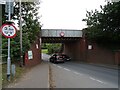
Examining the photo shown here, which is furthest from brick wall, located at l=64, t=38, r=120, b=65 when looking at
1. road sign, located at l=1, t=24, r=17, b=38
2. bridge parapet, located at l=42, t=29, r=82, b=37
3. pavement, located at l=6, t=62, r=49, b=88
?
road sign, located at l=1, t=24, r=17, b=38

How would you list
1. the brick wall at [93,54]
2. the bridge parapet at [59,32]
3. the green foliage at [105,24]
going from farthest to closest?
the bridge parapet at [59,32], the brick wall at [93,54], the green foliage at [105,24]

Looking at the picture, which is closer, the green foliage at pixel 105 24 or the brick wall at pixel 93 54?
the green foliage at pixel 105 24

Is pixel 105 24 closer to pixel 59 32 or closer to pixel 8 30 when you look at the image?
pixel 59 32

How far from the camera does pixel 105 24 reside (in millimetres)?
31906

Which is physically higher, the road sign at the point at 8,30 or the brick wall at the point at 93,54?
the road sign at the point at 8,30

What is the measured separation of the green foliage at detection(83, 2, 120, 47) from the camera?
29614 mm

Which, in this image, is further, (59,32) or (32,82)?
(59,32)

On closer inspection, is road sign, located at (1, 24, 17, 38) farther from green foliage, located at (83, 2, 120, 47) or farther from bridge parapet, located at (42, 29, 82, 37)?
bridge parapet, located at (42, 29, 82, 37)

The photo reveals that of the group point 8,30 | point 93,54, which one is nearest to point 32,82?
point 8,30

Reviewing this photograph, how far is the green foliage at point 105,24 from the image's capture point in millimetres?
29614

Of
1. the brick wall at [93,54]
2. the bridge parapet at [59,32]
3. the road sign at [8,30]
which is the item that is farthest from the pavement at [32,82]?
the bridge parapet at [59,32]

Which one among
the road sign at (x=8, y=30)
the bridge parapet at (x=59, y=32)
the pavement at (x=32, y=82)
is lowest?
the pavement at (x=32, y=82)

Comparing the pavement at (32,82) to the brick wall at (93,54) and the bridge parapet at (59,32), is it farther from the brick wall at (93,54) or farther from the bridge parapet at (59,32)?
the bridge parapet at (59,32)

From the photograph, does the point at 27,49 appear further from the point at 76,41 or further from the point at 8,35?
the point at 76,41
